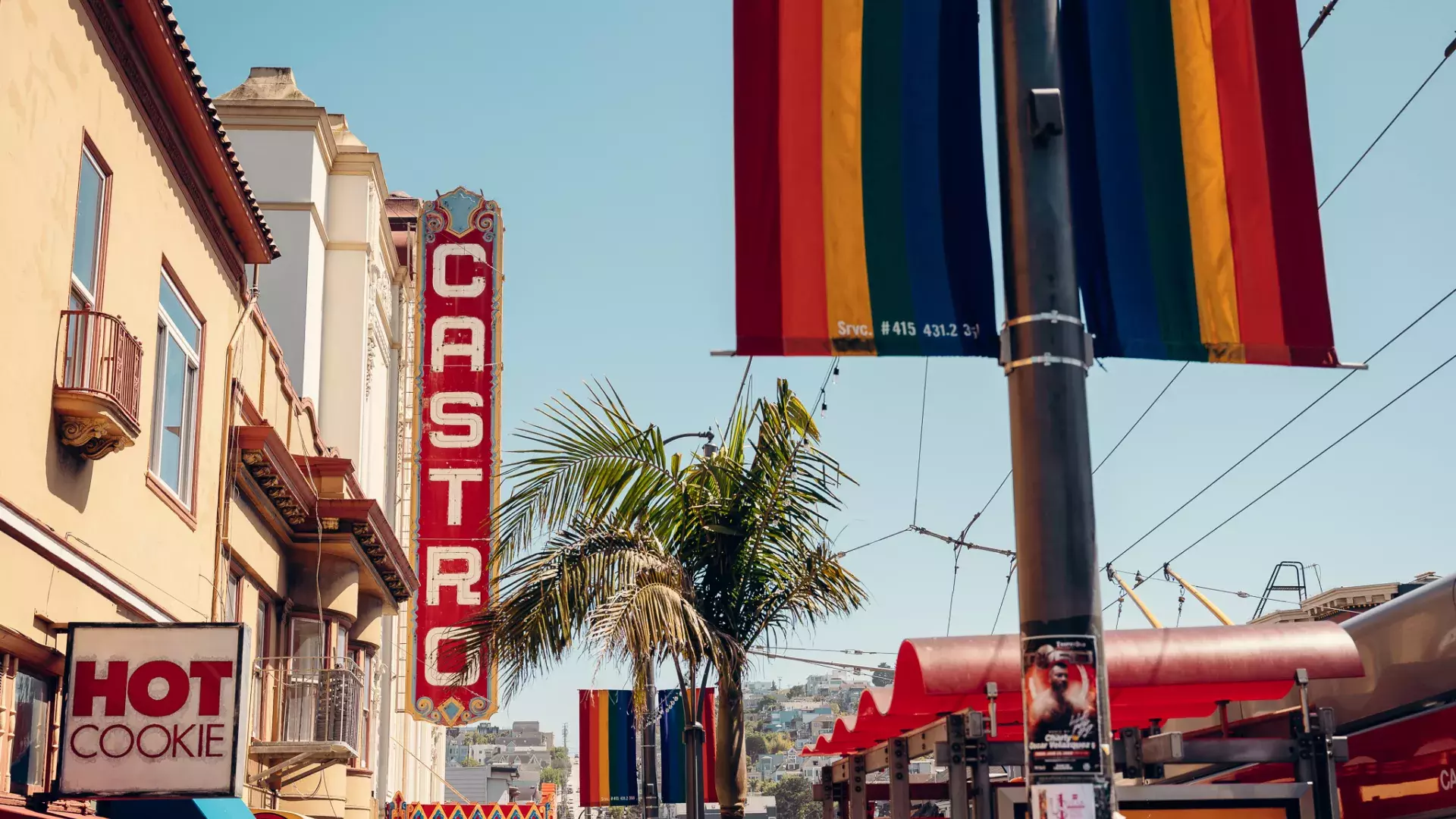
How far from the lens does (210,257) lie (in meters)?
16.2

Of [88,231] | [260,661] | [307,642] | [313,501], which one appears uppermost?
[88,231]

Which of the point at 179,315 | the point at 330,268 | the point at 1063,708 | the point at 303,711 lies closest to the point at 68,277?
the point at 179,315

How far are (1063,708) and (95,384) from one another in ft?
28.8

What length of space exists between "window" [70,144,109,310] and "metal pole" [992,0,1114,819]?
8.47 m

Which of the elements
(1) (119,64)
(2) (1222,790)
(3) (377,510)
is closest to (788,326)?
(2) (1222,790)

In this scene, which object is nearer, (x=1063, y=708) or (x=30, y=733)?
(x=1063, y=708)

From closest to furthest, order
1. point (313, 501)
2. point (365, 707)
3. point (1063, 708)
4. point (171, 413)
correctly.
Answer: point (1063, 708), point (171, 413), point (313, 501), point (365, 707)

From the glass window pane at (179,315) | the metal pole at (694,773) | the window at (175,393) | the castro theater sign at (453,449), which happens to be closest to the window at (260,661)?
the window at (175,393)

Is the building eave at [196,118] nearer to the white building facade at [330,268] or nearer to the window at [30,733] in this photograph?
the window at [30,733]

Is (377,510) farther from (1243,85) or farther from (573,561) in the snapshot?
(1243,85)

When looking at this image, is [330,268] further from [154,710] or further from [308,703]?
[154,710]

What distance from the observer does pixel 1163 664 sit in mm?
8211

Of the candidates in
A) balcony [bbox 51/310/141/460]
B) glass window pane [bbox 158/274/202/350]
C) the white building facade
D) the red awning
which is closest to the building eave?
glass window pane [bbox 158/274/202/350]

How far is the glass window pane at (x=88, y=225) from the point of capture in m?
11.9
